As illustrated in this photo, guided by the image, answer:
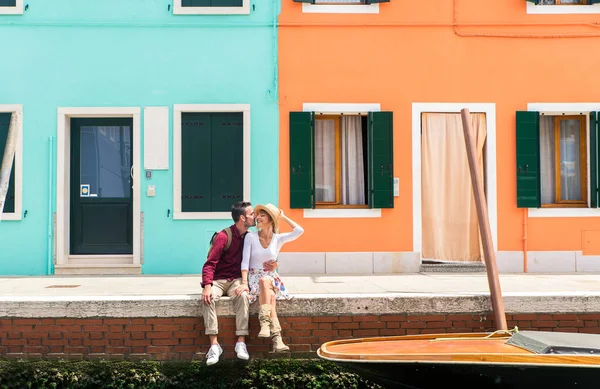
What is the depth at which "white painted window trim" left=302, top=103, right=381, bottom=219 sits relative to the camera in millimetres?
9273

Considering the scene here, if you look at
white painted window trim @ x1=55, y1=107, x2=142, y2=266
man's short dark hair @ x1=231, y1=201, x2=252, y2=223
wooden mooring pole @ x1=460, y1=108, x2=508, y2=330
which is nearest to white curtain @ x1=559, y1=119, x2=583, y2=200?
wooden mooring pole @ x1=460, y1=108, x2=508, y2=330

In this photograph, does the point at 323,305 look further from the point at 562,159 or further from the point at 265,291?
the point at 562,159

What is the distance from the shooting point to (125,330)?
19.3ft

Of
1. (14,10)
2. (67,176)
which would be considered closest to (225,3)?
(14,10)

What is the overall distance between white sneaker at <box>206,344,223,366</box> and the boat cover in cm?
264

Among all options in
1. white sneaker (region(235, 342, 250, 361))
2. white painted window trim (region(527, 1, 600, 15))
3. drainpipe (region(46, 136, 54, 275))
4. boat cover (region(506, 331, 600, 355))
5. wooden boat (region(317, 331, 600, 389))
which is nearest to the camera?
wooden boat (region(317, 331, 600, 389))

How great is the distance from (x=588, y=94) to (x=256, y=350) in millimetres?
6869

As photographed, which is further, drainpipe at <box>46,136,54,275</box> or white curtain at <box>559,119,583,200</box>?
white curtain at <box>559,119,583,200</box>

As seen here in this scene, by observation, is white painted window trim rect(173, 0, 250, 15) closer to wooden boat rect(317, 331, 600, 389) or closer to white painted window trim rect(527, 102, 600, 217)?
white painted window trim rect(527, 102, 600, 217)

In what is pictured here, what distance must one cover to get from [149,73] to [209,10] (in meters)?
1.34

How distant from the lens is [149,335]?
5.91 m

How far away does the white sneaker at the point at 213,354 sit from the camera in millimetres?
5617

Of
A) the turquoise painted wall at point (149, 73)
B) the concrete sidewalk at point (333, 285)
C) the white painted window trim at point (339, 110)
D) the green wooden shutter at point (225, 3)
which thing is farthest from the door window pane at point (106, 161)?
the white painted window trim at point (339, 110)

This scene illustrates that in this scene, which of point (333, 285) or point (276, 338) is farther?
point (333, 285)
